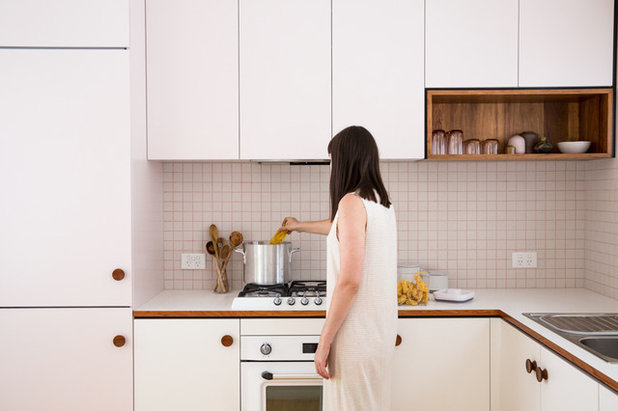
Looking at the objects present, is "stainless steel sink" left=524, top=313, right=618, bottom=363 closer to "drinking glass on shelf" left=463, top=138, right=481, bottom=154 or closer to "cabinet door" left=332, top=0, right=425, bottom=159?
"drinking glass on shelf" left=463, top=138, right=481, bottom=154

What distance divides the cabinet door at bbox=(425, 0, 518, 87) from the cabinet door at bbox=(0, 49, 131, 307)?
4.62 ft

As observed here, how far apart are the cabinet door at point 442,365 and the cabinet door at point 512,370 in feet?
0.13

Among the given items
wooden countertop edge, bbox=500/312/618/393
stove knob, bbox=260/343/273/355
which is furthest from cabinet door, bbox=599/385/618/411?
stove knob, bbox=260/343/273/355

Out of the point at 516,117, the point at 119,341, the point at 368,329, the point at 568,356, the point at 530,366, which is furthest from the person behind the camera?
the point at 516,117

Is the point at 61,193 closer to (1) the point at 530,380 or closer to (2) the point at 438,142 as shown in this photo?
(2) the point at 438,142

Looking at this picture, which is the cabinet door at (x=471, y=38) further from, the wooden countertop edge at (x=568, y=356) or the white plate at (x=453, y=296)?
the wooden countertop edge at (x=568, y=356)

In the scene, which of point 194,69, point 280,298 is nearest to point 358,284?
point 280,298

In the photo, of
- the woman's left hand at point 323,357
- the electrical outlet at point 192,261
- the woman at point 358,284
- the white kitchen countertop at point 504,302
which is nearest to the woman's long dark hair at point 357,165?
the woman at point 358,284

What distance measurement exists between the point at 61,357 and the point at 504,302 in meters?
2.00

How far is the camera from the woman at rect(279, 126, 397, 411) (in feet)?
5.32

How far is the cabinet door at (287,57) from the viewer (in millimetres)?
2301

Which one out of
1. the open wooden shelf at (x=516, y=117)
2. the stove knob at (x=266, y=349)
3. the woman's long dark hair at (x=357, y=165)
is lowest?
the stove knob at (x=266, y=349)

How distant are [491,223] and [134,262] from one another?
72.8 inches

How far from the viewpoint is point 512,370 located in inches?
78.8
